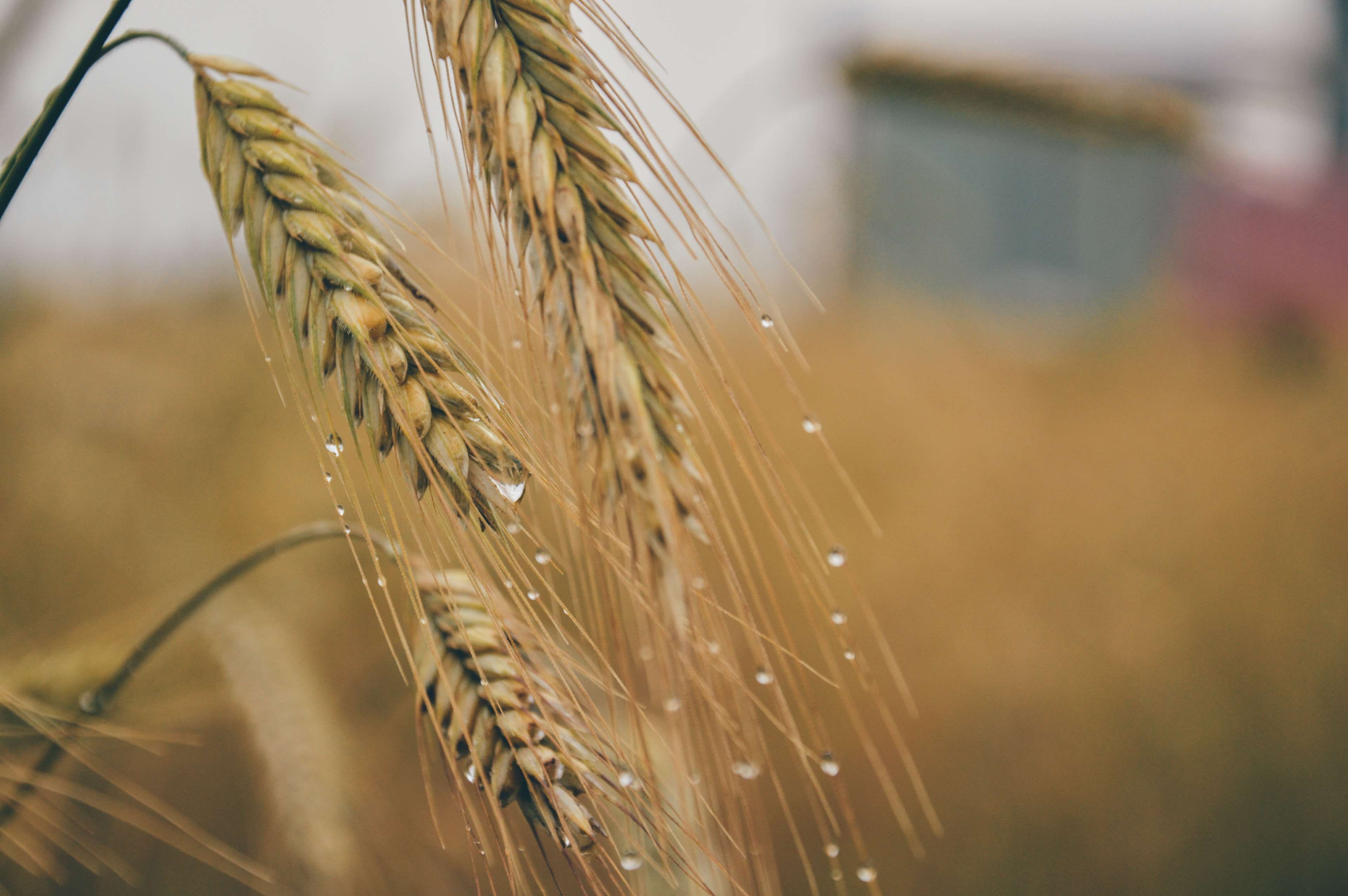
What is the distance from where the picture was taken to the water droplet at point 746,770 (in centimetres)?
37

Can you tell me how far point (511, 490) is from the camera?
39 centimetres

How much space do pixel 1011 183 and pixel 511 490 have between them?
21.4ft

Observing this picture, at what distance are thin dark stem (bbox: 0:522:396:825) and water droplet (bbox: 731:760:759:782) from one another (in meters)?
0.33

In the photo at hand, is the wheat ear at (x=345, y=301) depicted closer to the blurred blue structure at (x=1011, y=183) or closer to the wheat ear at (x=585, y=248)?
the wheat ear at (x=585, y=248)

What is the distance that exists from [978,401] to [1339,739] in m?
1.41

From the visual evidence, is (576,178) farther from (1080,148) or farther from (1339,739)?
(1080,148)

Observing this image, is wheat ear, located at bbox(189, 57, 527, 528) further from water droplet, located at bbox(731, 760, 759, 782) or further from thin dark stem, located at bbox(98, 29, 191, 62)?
water droplet, located at bbox(731, 760, 759, 782)

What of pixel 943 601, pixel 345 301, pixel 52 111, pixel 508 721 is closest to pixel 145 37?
pixel 52 111

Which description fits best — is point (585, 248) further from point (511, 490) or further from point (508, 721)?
point (508, 721)

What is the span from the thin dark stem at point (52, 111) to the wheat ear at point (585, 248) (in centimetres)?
18

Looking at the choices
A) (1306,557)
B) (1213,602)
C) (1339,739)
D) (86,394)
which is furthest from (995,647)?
(86,394)

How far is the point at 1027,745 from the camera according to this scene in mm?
1807

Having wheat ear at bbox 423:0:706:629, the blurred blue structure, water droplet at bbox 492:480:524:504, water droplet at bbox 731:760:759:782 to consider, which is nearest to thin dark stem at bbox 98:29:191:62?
wheat ear at bbox 423:0:706:629

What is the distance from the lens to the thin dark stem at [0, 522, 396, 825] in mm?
579
